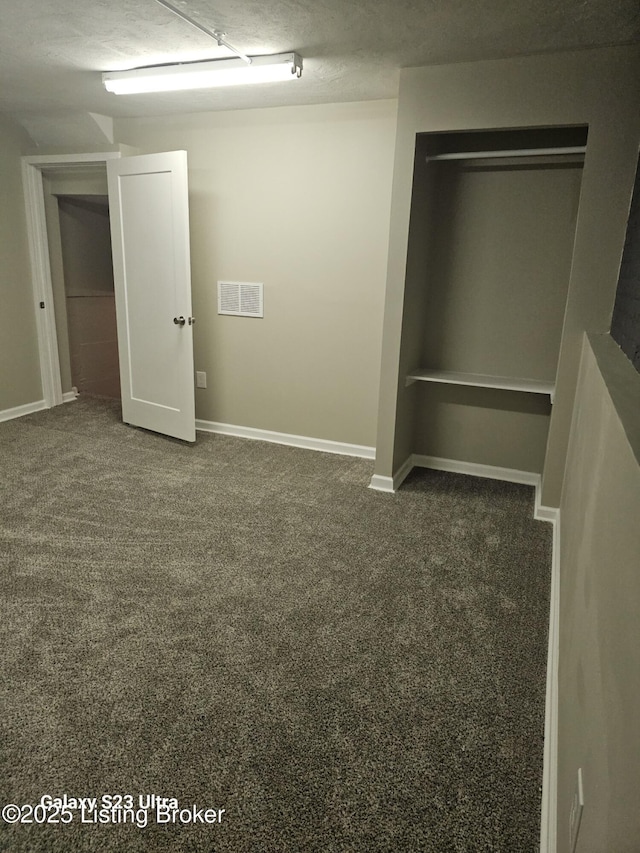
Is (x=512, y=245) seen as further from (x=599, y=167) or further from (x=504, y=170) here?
(x=599, y=167)

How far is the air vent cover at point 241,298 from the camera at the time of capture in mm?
4281

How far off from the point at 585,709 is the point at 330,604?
1.40 metres

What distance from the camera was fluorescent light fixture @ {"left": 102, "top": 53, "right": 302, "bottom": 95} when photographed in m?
2.89

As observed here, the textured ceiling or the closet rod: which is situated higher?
the textured ceiling

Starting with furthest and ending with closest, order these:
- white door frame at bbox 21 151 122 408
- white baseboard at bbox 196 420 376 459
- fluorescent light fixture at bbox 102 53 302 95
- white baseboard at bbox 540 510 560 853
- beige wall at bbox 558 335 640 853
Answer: white door frame at bbox 21 151 122 408 < white baseboard at bbox 196 420 376 459 < fluorescent light fixture at bbox 102 53 302 95 < white baseboard at bbox 540 510 560 853 < beige wall at bbox 558 335 640 853

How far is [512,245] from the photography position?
3.51m

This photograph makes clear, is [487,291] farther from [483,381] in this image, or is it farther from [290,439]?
[290,439]

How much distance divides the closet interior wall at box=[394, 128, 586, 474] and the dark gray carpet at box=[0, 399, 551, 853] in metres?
0.55

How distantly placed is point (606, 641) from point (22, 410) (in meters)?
5.11

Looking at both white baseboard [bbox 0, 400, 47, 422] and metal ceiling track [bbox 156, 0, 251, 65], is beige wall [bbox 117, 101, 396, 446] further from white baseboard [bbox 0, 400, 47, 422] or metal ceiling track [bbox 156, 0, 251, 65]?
white baseboard [bbox 0, 400, 47, 422]

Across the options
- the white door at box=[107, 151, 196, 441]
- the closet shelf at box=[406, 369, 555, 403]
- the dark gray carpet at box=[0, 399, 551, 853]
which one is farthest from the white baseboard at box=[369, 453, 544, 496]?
the white door at box=[107, 151, 196, 441]

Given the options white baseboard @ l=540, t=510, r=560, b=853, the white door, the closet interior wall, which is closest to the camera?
white baseboard @ l=540, t=510, r=560, b=853

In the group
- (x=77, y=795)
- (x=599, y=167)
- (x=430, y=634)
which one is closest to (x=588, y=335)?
(x=599, y=167)

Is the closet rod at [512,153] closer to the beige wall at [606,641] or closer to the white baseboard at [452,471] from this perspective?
the beige wall at [606,641]
